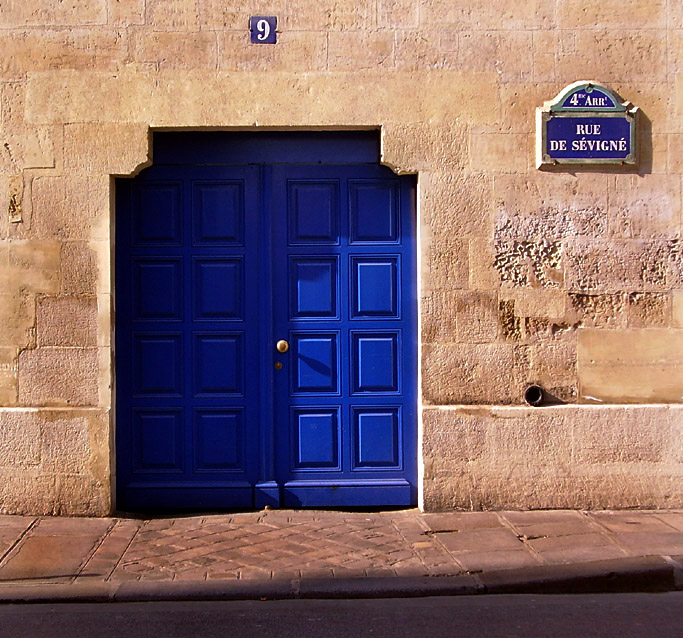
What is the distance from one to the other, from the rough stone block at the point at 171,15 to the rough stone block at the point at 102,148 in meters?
0.71

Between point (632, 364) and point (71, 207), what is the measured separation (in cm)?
403

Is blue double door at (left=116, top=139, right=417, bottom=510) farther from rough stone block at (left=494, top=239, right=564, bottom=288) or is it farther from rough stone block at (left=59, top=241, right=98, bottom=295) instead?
rough stone block at (left=494, top=239, right=564, bottom=288)

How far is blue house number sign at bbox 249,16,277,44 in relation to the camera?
21.0ft

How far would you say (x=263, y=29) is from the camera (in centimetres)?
642

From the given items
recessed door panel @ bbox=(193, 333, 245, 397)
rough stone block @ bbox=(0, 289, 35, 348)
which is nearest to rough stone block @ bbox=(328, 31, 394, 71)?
recessed door panel @ bbox=(193, 333, 245, 397)

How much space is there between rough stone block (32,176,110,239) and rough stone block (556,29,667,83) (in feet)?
10.8

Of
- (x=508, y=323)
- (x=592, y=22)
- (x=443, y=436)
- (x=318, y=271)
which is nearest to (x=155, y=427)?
(x=318, y=271)

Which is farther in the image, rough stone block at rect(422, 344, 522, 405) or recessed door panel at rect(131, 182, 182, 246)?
recessed door panel at rect(131, 182, 182, 246)

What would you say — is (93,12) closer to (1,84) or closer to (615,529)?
(1,84)

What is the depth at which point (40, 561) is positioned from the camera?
18.0 ft

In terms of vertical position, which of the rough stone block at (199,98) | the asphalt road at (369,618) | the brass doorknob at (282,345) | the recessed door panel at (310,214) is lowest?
the asphalt road at (369,618)

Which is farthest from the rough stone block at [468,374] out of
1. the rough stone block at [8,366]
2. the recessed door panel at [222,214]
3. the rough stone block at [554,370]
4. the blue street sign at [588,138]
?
the rough stone block at [8,366]

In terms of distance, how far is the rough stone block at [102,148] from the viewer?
641 cm

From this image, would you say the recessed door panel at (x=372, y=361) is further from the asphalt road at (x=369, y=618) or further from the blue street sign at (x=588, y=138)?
the asphalt road at (x=369, y=618)
